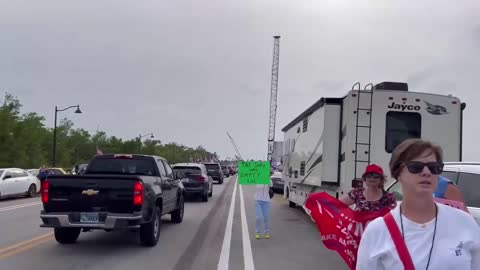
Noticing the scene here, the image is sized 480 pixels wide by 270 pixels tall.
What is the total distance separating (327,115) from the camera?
42.0 ft

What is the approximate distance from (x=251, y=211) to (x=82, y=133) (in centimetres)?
6834

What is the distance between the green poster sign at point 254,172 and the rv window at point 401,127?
2.92 meters

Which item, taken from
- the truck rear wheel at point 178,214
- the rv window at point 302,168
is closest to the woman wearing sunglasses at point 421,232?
the truck rear wheel at point 178,214

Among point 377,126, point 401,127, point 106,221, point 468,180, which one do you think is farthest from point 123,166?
point 468,180

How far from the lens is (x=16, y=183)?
25141mm

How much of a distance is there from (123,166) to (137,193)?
268cm

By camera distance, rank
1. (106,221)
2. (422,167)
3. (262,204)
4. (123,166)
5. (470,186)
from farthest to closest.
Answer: (123,166) → (262,204) → (106,221) → (470,186) → (422,167)

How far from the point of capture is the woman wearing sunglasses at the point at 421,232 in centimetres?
246

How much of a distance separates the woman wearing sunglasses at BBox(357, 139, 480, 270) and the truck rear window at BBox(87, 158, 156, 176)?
34.3 feet

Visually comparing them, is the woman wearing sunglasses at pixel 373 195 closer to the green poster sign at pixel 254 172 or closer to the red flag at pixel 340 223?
the red flag at pixel 340 223

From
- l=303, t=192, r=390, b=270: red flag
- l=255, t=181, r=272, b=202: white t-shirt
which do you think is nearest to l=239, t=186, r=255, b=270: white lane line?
l=255, t=181, r=272, b=202: white t-shirt

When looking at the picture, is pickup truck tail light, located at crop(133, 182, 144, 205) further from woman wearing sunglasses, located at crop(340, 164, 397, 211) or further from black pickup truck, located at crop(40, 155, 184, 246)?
woman wearing sunglasses, located at crop(340, 164, 397, 211)

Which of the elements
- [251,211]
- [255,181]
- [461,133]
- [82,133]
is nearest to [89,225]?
[255,181]

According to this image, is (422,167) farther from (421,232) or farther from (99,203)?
(99,203)
